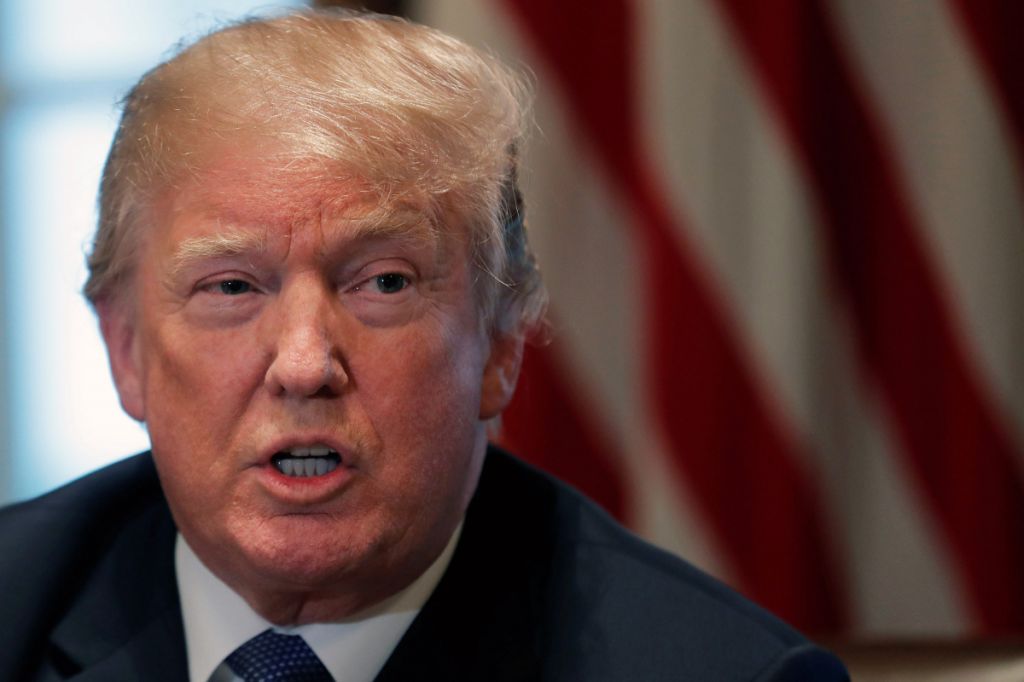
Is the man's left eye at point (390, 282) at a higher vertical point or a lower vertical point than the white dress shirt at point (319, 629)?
Result: higher

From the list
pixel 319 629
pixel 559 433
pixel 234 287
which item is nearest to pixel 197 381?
pixel 234 287

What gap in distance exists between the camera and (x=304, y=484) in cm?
123

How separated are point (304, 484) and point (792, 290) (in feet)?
4.81

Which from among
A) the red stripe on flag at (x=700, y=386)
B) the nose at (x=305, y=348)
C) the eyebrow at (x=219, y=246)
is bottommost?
the red stripe on flag at (x=700, y=386)

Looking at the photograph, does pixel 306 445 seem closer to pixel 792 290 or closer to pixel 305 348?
pixel 305 348

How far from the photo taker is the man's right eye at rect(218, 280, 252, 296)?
1.26 metres

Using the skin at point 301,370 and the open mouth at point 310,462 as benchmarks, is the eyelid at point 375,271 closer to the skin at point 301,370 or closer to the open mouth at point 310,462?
the skin at point 301,370

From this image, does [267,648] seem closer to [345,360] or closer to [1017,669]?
[345,360]

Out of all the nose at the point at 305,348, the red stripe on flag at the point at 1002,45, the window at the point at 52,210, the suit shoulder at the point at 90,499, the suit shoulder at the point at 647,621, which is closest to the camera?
the nose at the point at 305,348

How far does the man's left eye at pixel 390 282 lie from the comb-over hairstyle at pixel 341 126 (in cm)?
8

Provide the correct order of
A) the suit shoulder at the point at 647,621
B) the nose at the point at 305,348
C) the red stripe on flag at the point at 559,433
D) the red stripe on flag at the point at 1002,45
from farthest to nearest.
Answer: the red stripe on flag at the point at 559,433 < the red stripe on flag at the point at 1002,45 < the suit shoulder at the point at 647,621 < the nose at the point at 305,348

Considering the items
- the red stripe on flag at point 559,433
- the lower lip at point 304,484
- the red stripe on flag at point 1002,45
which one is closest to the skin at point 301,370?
the lower lip at point 304,484

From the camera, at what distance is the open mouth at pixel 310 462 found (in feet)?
4.08

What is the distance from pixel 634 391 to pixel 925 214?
0.66m
